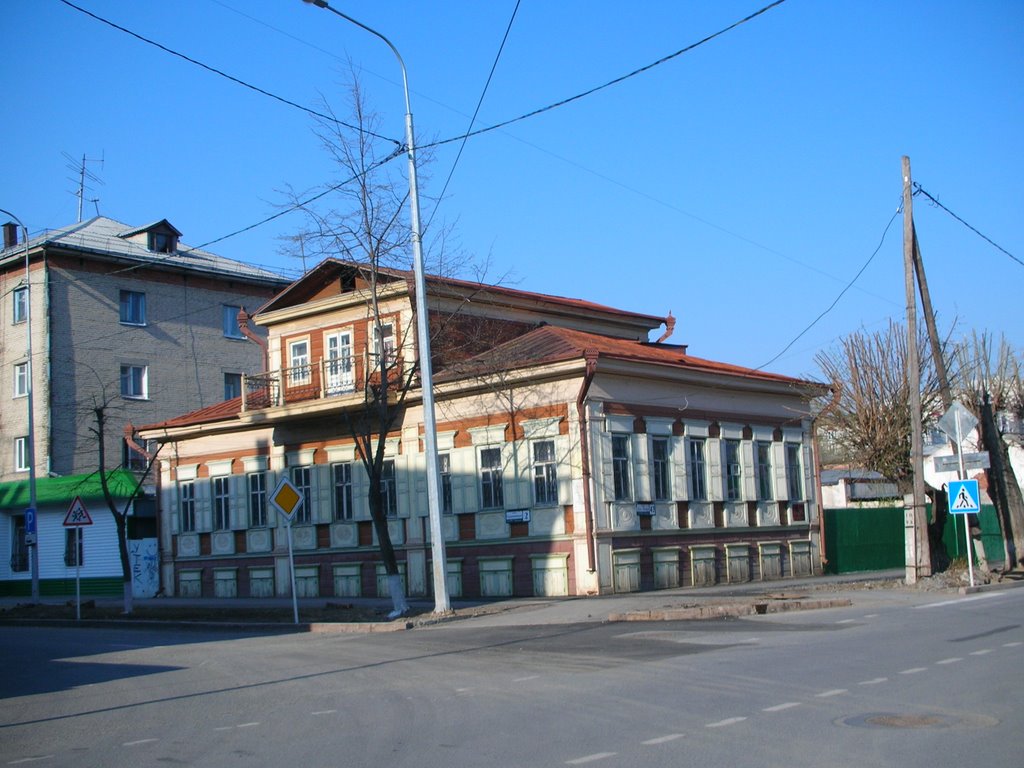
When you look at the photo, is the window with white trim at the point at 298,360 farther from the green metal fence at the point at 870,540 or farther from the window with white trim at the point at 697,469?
the green metal fence at the point at 870,540

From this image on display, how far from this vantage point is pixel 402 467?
1187 inches

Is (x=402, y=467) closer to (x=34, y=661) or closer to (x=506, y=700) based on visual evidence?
(x=34, y=661)

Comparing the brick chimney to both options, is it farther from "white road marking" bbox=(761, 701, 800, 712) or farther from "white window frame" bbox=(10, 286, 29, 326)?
"white road marking" bbox=(761, 701, 800, 712)

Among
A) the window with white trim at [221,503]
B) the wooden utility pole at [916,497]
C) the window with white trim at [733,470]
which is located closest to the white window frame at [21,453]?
the window with white trim at [221,503]

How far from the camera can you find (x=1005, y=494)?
29.4m

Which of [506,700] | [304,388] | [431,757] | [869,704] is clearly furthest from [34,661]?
[304,388]

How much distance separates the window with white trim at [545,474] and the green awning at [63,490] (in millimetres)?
18553

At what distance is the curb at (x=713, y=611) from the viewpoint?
758 inches

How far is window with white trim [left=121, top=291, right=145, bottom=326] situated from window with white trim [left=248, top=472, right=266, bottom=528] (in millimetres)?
17185

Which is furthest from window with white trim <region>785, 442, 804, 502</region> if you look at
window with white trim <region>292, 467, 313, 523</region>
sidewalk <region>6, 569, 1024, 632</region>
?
window with white trim <region>292, 467, 313, 523</region>

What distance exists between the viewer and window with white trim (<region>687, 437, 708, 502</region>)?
29094mm

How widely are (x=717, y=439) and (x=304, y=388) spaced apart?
39.4ft

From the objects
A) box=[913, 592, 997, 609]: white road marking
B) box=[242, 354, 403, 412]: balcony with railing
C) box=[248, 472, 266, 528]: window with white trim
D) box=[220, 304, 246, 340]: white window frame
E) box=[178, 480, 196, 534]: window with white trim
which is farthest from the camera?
box=[220, 304, 246, 340]: white window frame

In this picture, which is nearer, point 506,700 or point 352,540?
point 506,700
